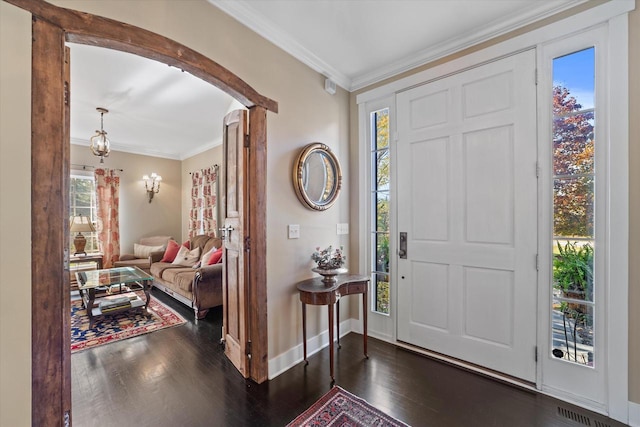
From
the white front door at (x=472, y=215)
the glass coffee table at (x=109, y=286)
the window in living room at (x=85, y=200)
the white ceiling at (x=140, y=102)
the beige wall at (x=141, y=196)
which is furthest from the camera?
the beige wall at (x=141, y=196)

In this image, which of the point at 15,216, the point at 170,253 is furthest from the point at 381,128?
the point at 170,253

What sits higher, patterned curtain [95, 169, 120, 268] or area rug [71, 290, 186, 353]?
patterned curtain [95, 169, 120, 268]

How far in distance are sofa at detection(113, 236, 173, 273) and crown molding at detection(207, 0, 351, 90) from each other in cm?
464

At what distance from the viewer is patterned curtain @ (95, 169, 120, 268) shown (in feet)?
17.4

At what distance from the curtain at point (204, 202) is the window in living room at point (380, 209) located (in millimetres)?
3521

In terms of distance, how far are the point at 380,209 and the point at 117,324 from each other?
336 centimetres

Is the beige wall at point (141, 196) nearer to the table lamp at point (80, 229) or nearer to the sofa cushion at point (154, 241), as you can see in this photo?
the sofa cushion at point (154, 241)

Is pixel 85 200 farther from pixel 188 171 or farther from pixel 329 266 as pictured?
pixel 329 266

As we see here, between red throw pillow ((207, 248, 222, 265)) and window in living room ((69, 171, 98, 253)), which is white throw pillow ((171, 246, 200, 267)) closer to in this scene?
red throw pillow ((207, 248, 222, 265))

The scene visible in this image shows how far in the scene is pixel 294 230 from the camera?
2.41 meters

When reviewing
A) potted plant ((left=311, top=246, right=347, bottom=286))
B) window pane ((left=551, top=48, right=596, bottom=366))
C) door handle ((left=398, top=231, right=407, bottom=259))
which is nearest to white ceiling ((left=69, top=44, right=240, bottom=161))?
potted plant ((left=311, top=246, right=347, bottom=286))

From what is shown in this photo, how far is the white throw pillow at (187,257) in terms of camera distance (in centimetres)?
473

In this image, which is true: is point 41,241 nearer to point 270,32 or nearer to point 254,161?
point 254,161

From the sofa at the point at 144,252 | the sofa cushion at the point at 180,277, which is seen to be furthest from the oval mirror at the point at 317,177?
the sofa at the point at 144,252
